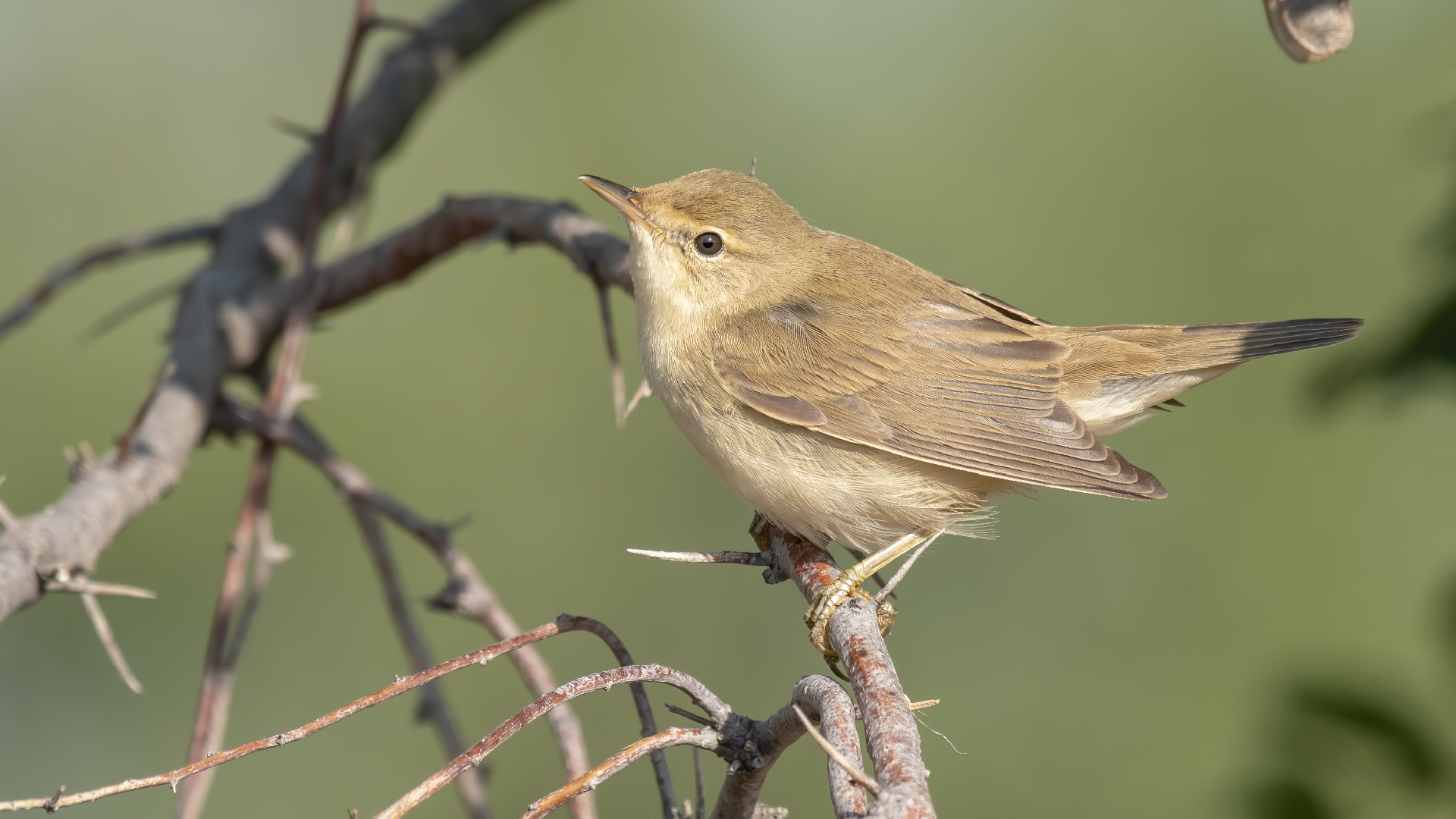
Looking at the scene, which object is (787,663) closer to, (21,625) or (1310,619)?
(1310,619)

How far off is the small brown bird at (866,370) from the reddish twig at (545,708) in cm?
122

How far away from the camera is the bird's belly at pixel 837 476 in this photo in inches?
110

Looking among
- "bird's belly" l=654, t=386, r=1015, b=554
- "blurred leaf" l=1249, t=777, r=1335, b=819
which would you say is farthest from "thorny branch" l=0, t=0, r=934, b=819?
"blurred leaf" l=1249, t=777, r=1335, b=819

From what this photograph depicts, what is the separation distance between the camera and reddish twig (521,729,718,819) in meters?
1.23

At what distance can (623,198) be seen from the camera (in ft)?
10.3

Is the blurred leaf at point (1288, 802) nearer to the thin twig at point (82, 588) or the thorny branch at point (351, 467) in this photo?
the thorny branch at point (351, 467)

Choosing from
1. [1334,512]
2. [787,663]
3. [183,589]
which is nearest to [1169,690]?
[1334,512]

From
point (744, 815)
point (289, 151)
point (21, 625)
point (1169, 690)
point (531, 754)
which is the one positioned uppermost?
point (289, 151)

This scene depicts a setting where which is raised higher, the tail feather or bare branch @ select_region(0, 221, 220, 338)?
bare branch @ select_region(0, 221, 220, 338)

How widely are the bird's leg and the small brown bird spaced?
19mm

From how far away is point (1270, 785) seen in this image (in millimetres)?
2293

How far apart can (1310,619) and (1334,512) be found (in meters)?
0.66

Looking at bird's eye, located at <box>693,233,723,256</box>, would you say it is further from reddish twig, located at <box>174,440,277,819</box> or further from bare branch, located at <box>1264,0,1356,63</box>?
bare branch, located at <box>1264,0,1356,63</box>

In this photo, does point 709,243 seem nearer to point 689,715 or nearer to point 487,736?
point 689,715
